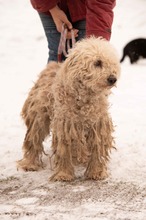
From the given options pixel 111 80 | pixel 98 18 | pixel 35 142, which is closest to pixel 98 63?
pixel 111 80

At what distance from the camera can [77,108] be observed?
329cm

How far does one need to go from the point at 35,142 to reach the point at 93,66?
2.87ft

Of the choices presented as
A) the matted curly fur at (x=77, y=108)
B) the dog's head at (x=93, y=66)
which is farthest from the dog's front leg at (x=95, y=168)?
the dog's head at (x=93, y=66)

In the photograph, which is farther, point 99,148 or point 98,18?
point 98,18

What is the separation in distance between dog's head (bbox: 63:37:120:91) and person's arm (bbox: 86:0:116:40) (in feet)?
1.40

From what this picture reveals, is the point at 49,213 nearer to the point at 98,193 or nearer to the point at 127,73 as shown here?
the point at 98,193

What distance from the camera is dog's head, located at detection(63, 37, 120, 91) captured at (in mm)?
3098

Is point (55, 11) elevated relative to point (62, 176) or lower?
elevated

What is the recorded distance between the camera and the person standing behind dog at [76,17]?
3619 millimetres

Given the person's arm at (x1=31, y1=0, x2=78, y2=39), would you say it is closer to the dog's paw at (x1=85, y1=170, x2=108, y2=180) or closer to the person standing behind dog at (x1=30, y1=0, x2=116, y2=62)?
the person standing behind dog at (x1=30, y1=0, x2=116, y2=62)

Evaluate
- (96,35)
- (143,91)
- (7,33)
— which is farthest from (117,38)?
(96,35)

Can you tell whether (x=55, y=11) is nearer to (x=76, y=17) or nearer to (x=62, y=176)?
(x=76, y=17)

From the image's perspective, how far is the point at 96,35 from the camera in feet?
11.9

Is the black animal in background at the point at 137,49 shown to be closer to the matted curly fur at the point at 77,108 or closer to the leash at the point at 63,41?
the leash at the point at 63,41
